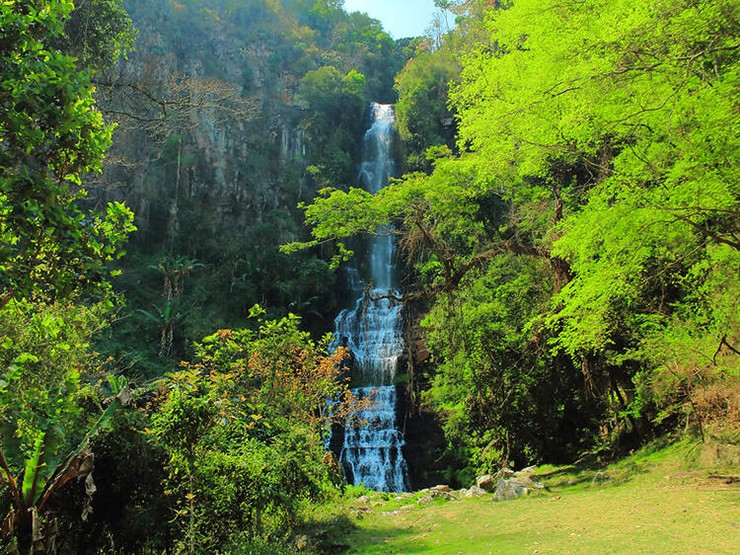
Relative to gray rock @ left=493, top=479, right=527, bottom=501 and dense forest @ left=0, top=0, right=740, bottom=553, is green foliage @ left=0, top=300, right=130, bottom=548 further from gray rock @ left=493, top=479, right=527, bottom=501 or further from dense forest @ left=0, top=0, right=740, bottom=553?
gray rock @ left=493, top=479, right=527, bottom=501

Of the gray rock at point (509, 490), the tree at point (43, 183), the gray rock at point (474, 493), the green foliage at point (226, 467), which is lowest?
the gray rock at point (474, 493)

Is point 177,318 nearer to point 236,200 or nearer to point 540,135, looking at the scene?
point 236,200

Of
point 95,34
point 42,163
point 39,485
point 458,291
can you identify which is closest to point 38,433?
point 39,485

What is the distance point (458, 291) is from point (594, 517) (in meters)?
6.88

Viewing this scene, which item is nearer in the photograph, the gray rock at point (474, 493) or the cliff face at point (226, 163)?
the gray rock at point (474, 493)

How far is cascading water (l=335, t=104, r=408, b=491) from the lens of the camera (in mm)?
18594

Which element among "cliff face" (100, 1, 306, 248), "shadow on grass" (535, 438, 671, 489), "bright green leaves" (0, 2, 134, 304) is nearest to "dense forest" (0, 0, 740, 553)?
"bright green leaves" (0, 2, 134, 304)

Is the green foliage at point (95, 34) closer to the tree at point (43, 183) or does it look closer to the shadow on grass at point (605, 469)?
the tree at point (43, 183)

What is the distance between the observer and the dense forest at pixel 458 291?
13.4 ft

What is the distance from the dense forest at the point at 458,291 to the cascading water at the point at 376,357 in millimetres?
1025

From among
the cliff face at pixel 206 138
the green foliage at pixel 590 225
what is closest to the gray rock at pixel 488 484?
the green foliage at pixel 590 225

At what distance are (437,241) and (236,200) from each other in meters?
22.4

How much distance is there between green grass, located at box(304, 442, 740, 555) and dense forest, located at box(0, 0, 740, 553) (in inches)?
39.7

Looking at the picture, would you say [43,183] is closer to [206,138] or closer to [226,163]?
[226,163]
